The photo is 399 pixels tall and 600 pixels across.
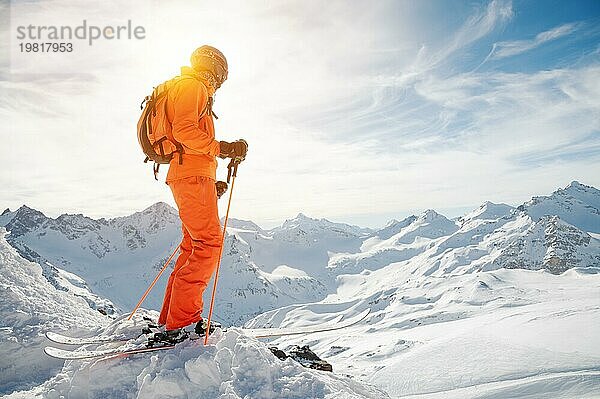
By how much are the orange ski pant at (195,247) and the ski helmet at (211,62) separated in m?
1.36

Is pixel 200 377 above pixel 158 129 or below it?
below

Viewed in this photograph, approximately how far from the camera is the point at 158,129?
5.29 m

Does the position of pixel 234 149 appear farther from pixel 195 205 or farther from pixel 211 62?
pixel 211 62

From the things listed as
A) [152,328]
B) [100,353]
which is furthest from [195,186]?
[100,353]

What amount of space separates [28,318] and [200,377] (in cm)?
402

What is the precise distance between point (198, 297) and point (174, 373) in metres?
1.19

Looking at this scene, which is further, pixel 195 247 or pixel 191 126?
pixel 195 247

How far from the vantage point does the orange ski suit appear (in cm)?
523

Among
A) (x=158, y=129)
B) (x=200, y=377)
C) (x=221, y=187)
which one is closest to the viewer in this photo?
(x=200, y=377)

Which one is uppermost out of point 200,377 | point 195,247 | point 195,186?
point 195,186

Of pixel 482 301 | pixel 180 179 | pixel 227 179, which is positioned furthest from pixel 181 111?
pixel 482 301

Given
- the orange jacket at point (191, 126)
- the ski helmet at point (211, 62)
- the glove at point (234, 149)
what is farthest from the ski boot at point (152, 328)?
the ski helmet at point (211, 62)

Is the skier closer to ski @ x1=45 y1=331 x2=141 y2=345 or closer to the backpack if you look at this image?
the backpack

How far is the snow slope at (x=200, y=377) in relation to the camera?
421cm
